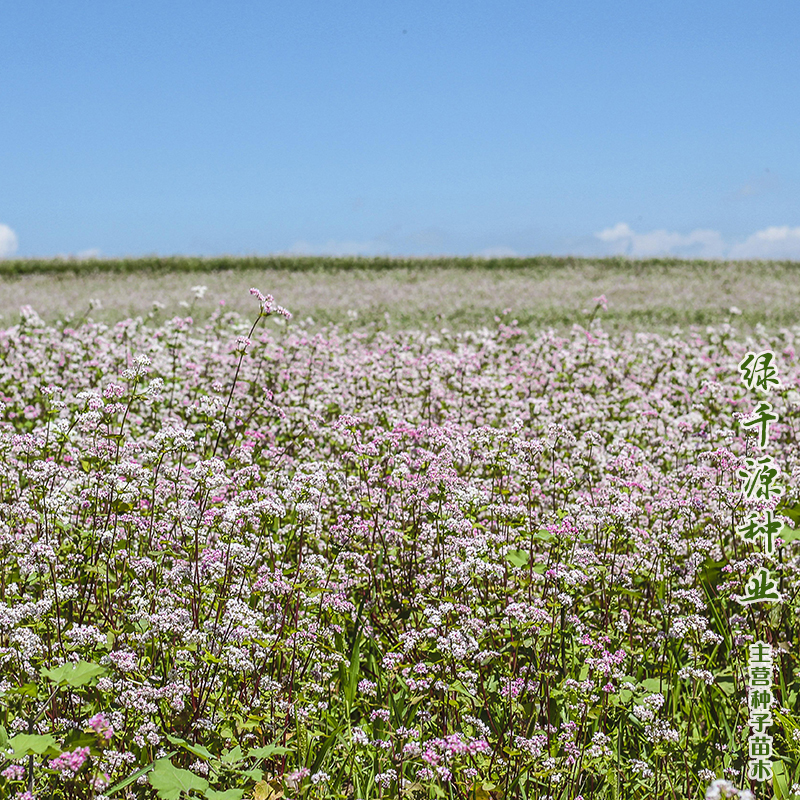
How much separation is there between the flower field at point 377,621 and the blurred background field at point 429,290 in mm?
10492

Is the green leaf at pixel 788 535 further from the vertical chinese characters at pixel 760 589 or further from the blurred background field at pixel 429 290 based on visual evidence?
the blurred background field at pixel 429 290

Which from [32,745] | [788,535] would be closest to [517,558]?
[788,535]

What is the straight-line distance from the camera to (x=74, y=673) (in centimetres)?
343

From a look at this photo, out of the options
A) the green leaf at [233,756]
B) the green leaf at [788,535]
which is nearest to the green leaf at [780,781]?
the green leaf at [788,535]

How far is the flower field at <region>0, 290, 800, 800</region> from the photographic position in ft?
13.1

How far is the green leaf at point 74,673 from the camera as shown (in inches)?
132

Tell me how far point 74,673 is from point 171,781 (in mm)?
651

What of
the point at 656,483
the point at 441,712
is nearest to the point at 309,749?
the point at 441,712

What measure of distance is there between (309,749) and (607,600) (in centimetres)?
238

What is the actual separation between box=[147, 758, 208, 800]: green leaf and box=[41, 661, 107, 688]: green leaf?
49 centimetres

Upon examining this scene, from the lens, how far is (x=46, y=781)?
392cm

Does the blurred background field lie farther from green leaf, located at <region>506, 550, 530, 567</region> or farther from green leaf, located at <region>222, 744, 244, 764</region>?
green leaf, located at <region>222, 744, 244, 764</region>

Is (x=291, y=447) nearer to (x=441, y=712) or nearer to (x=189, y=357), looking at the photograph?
(x=189, y=357)

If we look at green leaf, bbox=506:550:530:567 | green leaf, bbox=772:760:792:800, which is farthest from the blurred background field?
green leaf, bbox=772:760:792:800
